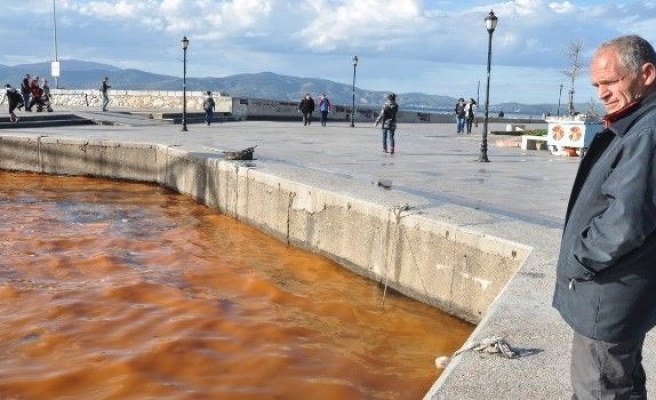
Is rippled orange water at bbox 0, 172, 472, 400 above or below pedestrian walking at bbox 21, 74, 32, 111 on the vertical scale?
below

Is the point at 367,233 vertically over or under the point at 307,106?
under

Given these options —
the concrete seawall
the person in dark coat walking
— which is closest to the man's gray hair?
the concrete seawall

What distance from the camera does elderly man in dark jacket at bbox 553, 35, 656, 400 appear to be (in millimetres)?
2285

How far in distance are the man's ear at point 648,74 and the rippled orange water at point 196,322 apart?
3541 millimetres

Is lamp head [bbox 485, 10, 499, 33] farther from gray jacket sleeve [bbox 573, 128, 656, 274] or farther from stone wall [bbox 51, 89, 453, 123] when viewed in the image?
stone wall [bbox 51, 89, 453, 123]

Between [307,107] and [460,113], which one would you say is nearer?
[460,113]

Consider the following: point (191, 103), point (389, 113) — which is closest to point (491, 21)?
point (389, 113)

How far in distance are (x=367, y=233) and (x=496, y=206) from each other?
2.16 m

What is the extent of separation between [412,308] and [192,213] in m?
6.34

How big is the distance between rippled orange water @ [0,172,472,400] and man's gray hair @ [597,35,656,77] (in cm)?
357

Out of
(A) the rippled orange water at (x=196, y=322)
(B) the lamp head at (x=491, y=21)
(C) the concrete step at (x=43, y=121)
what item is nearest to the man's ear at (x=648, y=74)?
(A) the rippled orange water at (x=196, y=322)

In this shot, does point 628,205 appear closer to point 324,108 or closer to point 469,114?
point 469,114

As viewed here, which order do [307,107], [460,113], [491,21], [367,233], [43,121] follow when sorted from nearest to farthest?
[367,233]
[491,21]
[43,121]
[460,113]
[307,107]

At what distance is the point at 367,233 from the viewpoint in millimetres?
8195
